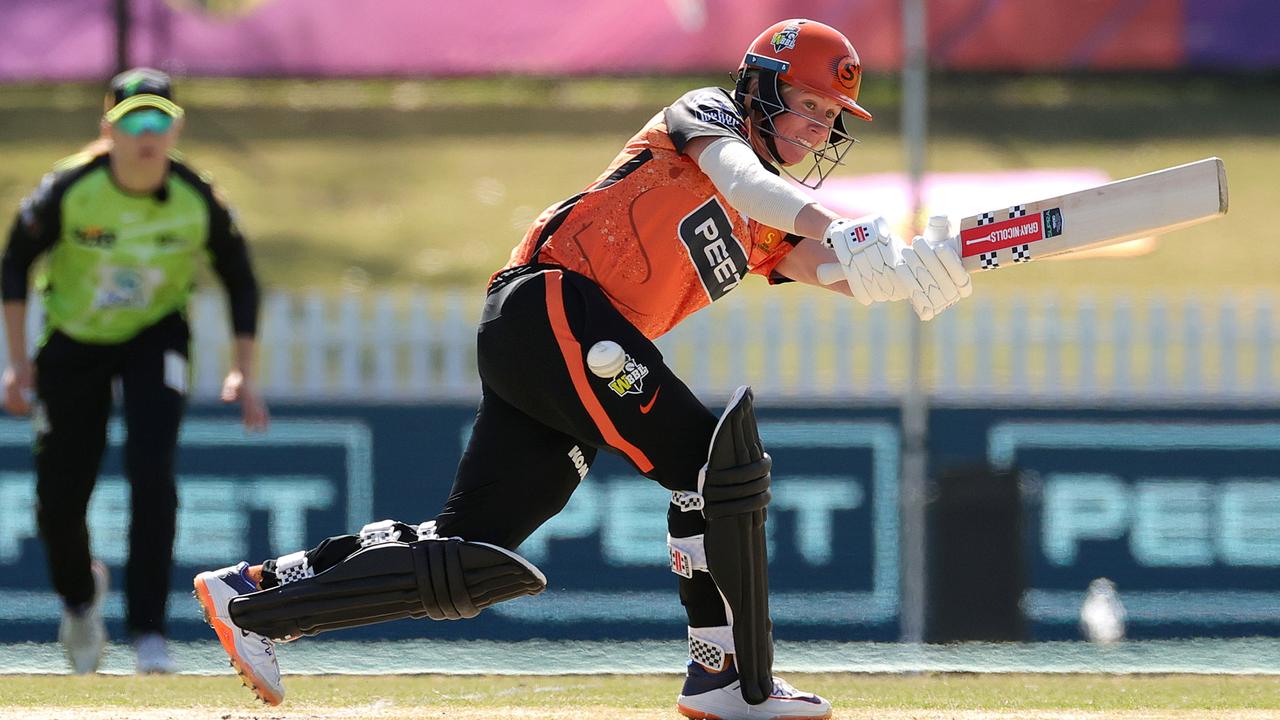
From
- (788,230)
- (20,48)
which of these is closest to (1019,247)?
(788,230)

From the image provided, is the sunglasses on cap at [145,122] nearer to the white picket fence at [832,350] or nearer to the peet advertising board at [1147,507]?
the white picket fence at [832,350]

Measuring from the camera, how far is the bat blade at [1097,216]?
3637mm

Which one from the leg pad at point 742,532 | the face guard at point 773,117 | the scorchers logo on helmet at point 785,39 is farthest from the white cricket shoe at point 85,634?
the scorchers logo on helmet at point 785,39

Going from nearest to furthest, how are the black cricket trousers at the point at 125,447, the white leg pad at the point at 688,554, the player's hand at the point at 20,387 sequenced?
the white leg pad at the point at 688,554 < the black cricket trousers at the point at 125,447 < the player's hand at the point at 20,387

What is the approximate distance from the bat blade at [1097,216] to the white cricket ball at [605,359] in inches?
29.2

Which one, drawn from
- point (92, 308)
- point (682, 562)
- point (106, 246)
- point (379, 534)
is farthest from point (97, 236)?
point (682, 562)

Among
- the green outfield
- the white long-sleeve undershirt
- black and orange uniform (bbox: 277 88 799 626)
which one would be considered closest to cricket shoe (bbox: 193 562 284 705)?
black and orange uniform (bbox: 277 88 799 626)

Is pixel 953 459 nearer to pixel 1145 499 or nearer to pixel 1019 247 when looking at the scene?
pixel 1145 499

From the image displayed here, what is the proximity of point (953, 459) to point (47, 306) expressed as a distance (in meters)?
3.61

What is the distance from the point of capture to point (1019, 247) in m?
3.81

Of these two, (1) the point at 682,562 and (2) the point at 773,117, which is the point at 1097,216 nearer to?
(2) the point at 773,117

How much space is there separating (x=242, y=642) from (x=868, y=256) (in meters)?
1.68

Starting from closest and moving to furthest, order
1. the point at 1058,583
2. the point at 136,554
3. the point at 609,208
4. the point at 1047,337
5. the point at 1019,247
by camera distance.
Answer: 1. the point at 1019,247
2. the point at 609,208
3. the point at 136,554
4. the point at 1058,583
5. the point at 1047,337

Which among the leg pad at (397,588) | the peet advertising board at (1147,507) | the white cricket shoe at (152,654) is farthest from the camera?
the peet advertising board at (1147,507)
